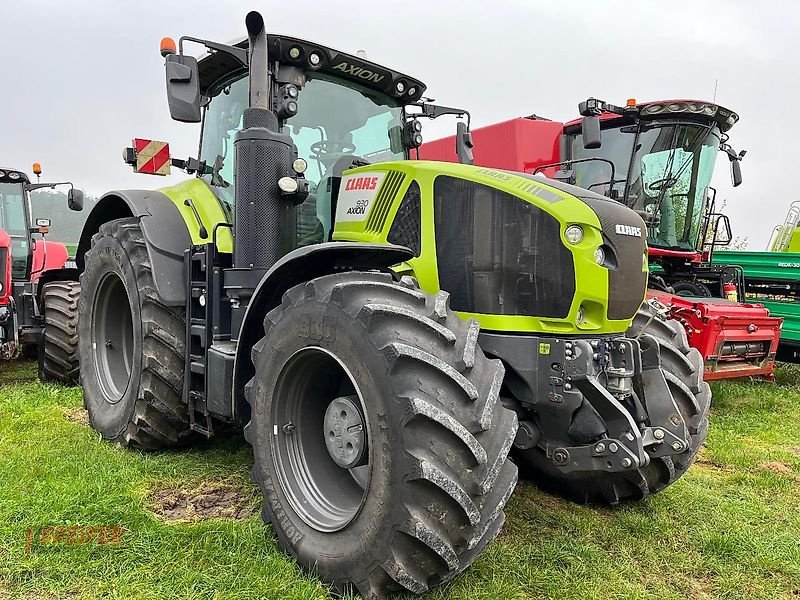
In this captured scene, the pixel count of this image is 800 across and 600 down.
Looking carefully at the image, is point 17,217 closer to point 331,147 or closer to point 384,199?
point 331,147

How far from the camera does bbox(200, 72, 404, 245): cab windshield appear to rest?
3.89m

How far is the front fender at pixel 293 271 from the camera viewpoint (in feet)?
9.53

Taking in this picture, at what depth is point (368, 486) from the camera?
253 cm

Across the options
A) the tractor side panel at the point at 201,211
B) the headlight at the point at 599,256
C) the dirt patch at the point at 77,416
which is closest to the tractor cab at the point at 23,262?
the dirt patch at the point at 77,416

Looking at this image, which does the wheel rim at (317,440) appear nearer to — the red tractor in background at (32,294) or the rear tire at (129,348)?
the rear tire at (129,348)

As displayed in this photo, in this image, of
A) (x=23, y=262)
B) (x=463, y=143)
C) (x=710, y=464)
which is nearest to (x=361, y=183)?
(x=463, y=143)

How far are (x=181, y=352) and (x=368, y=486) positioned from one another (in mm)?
2027

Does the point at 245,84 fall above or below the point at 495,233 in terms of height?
above

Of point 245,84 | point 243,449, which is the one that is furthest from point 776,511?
point 245,84

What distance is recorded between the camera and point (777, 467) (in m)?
4.66

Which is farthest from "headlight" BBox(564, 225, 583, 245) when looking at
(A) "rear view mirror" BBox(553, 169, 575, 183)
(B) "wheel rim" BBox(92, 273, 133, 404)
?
(A) "rear view mirror" BBox(553, 169, 575, 183)

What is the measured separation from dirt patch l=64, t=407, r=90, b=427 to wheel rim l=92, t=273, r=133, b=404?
0.44 meters

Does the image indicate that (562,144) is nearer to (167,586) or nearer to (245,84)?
(245,84)

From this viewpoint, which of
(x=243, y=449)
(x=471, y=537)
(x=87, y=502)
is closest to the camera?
(x=471, y=537)
